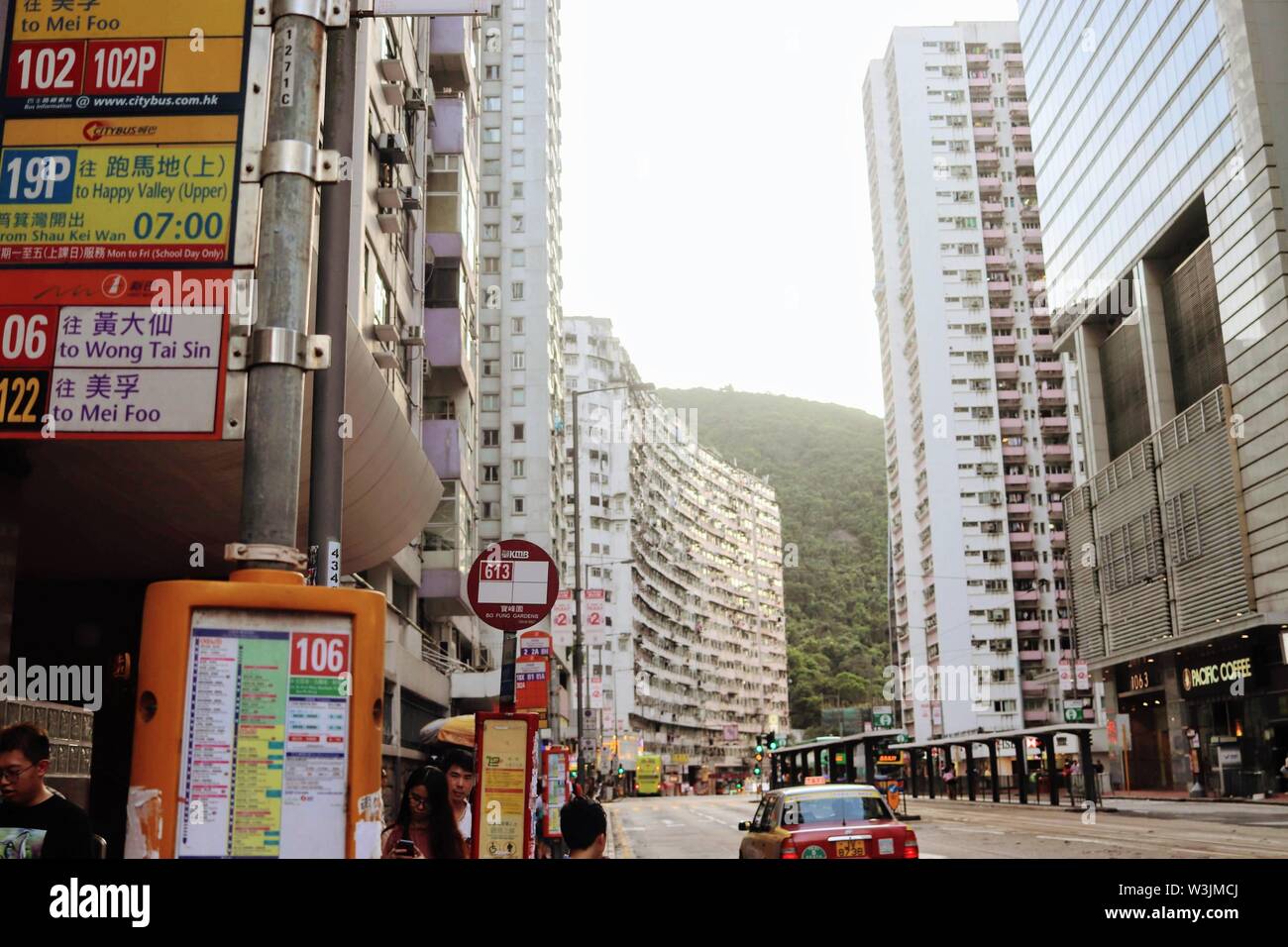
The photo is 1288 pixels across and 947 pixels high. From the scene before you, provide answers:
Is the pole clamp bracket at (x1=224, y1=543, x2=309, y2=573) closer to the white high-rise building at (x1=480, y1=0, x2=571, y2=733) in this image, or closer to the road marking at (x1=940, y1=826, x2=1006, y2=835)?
the road marking at (x1=940, y1=826, x2=1006, y2=835)

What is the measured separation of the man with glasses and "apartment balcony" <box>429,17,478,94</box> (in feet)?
117

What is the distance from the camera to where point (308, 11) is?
3.85 m

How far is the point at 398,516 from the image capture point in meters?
19.1

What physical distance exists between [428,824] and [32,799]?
140 inches

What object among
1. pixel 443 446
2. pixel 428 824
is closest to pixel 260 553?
pixel 428 824

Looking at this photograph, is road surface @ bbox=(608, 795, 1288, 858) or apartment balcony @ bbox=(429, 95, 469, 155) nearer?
road surface @ bbox=(608, 795, 1288, 858)

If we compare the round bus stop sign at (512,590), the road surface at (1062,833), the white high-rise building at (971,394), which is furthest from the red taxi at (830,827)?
the white high-rise building at (971,394)

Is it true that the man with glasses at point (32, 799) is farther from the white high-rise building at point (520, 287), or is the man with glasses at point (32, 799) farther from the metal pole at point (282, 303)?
the white high-rise building at point (520, 287)

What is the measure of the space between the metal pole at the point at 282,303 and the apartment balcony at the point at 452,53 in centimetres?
3625

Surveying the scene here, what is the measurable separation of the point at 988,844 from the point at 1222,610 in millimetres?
29574

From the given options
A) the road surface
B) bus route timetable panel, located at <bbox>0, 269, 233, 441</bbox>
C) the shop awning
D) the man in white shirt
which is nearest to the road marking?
the road surface

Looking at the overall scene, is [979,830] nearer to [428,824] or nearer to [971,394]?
[428,824]

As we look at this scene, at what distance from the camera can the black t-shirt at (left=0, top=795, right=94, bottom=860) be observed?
499 cm

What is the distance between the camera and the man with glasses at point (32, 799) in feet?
17.1
